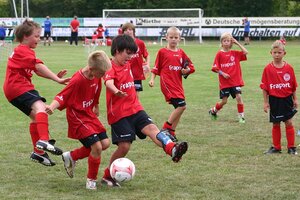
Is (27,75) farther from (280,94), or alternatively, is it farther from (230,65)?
(230,65)

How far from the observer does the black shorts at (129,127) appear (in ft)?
21.3

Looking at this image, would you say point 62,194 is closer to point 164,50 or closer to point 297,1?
point 164,50

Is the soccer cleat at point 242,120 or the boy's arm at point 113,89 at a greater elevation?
the boy's arm at point 113,89

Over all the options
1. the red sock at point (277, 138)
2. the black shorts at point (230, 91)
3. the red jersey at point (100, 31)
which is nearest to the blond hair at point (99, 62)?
the red sock at point (277, 138)

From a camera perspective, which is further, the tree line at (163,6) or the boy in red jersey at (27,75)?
the tree line at (163,6)

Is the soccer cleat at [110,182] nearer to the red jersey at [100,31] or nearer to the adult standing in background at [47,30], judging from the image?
the red jersey at [100,31]

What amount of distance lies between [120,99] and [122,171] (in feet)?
2.90

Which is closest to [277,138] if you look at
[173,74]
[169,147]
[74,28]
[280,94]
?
[280,94]

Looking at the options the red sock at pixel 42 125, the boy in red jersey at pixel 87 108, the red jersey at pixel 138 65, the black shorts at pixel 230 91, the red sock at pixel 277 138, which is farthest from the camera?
the black shorts at pixel 230 91

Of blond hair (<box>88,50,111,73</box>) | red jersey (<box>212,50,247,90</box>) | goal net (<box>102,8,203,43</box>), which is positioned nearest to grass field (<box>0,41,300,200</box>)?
red jersey (<box>212,50,247,90</box>)

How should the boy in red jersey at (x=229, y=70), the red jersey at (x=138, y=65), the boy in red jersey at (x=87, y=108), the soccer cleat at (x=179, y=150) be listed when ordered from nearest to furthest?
the soccer cleat at (x=179, y=150), the boy in red jersey at (x=87, y=108), the red jersey at (x=138, y=65), the boy in red jersey at (x=229, y=70)

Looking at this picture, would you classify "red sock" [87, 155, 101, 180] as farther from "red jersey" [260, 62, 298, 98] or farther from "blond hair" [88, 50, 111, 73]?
"red jersey" [260, 62, 298, 98]

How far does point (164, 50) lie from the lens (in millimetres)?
9836

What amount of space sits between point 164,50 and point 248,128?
221cm
